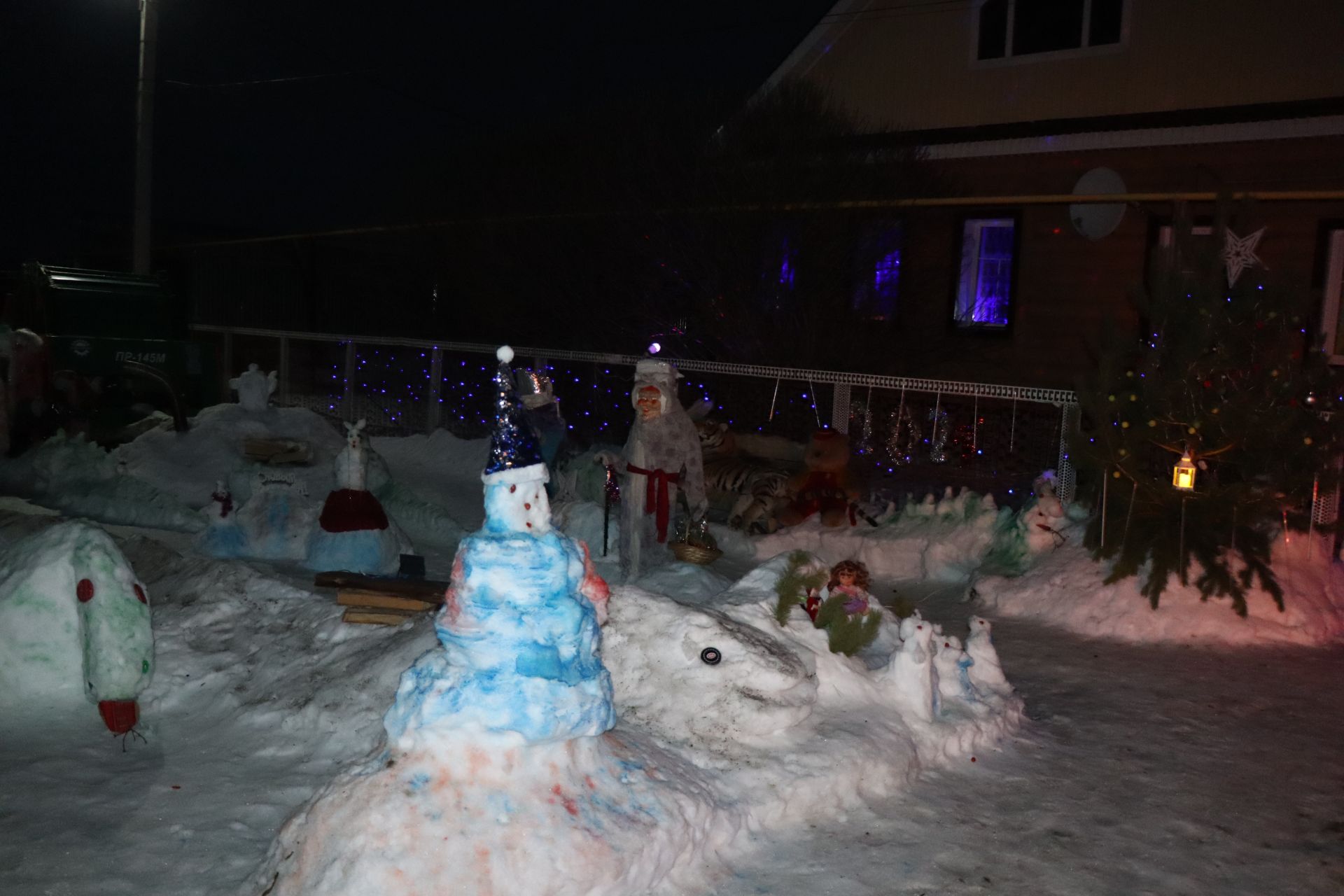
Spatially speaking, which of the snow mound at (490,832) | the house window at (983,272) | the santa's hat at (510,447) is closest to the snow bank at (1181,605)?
the snow mound at (490,832)

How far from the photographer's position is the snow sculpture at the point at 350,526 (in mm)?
8406

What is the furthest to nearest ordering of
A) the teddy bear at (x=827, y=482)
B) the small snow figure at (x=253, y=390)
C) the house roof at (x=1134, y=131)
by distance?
the house roof at (x=1134, y=131) → the small snow figure at (x=253, y=390) → the teddy bear at (x=827, y=482)

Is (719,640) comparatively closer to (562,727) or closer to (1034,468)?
(562,727)

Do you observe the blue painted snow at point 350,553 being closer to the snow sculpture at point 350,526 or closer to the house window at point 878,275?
the snow sculpture at point 350,526

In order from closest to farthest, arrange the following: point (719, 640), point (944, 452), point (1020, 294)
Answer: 1. point (719, 640)
2. point (944, 452)
3. point (1020, 294)

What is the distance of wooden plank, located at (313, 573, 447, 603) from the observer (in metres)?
6.78

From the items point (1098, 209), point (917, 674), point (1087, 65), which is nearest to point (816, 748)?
point (917, 674)

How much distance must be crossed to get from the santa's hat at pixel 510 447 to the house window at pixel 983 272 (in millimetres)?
12211

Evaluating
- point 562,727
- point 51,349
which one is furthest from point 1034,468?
point 51,349

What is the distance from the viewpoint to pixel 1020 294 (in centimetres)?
1525

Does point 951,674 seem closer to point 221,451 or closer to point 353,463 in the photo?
point 353,463

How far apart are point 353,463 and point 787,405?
5614 millimetres

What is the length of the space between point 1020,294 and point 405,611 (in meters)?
11.2

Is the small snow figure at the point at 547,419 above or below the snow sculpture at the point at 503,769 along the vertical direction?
above
